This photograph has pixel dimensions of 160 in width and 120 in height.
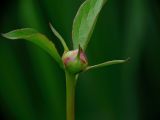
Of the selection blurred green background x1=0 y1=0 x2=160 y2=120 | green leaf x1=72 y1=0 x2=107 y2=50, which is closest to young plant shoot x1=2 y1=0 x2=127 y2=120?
green leaf x1=72 y1=0 x2=107 y2=50

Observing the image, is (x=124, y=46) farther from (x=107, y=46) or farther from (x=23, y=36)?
Result: (x=23, y=36)

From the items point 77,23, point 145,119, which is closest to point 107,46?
point 145,119

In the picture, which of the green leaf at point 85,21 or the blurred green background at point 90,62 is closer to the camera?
the green leaf at point 85,21

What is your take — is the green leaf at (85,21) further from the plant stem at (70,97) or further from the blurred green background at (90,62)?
the blurred green background at (90,62)

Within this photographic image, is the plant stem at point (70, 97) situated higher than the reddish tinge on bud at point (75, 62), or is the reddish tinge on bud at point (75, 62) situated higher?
the reddish tinge on bud at point (75, 62)

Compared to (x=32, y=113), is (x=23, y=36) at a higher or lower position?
higher

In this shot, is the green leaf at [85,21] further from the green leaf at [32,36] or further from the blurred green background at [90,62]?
the blurred green background at [90,62]

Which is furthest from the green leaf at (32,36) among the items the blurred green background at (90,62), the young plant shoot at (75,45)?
the blurred green background at (90,62)

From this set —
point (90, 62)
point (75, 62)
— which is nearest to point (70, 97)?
point (75, 62)
